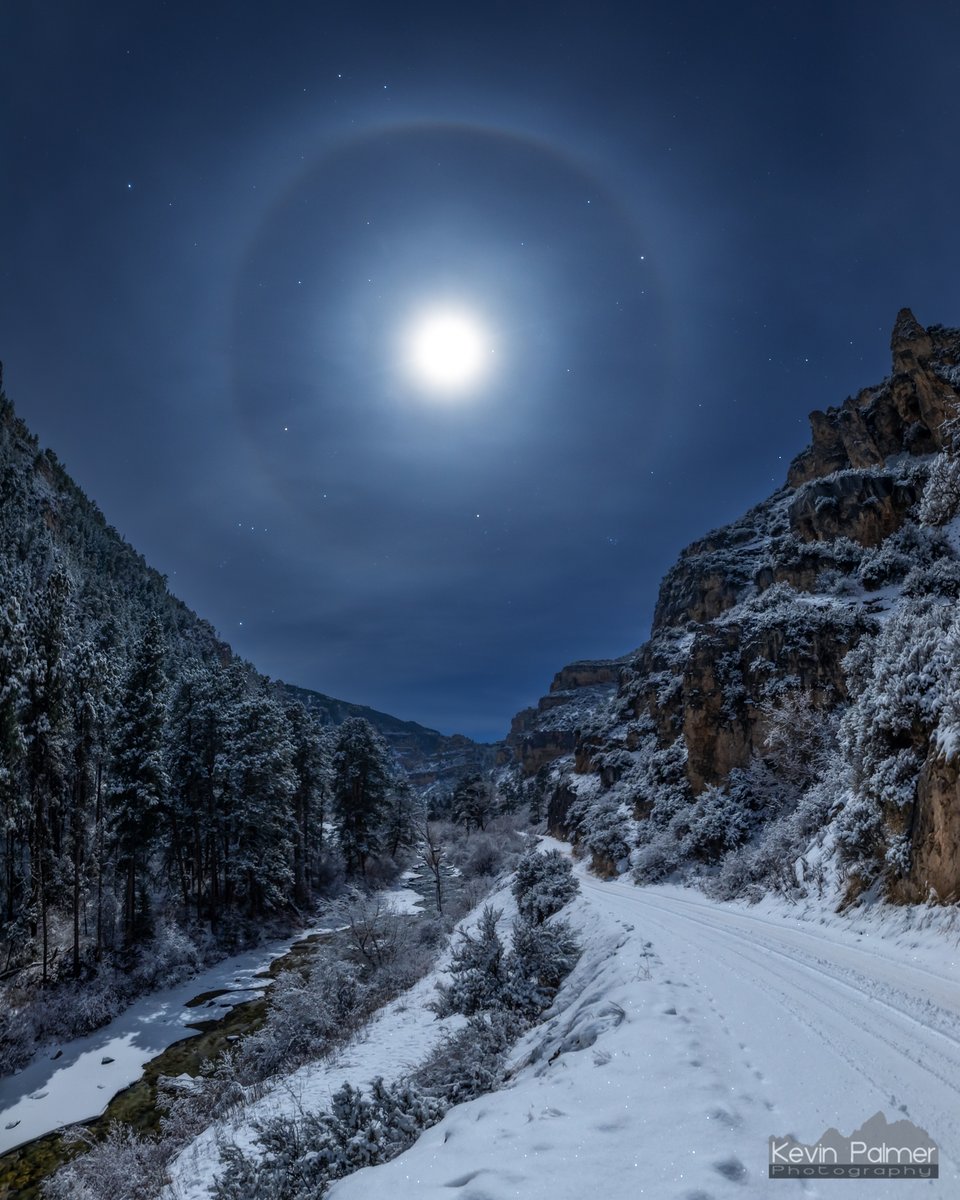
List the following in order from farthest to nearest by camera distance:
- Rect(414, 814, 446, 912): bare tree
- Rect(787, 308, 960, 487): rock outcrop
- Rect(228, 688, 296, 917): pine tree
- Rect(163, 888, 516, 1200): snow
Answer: Rect(787, 308, 960, 487): rock outcrop < Rect(414, 814, 446, 912): bare tree < Rect(228, 688, 296, 917): pine tree < Rect(163, 888, 516, 1200): snow

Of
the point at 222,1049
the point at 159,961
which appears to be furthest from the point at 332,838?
the point at 222,1049

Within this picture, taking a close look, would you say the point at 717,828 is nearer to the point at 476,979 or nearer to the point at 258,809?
the point at 476,979

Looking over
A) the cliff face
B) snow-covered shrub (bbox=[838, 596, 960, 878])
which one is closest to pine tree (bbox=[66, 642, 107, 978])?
the cliff face

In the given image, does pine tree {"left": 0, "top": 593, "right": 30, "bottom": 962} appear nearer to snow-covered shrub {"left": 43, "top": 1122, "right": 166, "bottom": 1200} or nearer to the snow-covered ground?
snow-covered shrub {"left": 43, "top": 1122, "right": 166, "bottom": 1200}

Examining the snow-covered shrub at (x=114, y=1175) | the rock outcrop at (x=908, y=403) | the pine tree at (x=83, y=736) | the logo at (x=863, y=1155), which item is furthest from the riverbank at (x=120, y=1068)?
the rock outcrop at (x=908, y=403)

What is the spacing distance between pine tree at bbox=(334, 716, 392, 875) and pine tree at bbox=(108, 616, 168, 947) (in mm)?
19623

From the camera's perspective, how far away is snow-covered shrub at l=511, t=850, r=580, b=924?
21.2m

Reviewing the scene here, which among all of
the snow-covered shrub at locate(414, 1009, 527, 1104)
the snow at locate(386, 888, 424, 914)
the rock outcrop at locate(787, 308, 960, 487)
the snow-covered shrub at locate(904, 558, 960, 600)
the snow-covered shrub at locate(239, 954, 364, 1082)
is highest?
the rock outcrop at locate(787, 308, 960, 487)

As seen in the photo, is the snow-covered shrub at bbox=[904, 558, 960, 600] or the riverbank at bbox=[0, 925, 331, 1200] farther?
the snow-covered shrub at bbox=[904, 558, 960, 600]

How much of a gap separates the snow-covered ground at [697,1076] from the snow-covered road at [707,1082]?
2cm

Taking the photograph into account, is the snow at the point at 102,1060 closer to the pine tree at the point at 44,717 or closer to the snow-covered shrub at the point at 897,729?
the pine tree at the point at 44,717

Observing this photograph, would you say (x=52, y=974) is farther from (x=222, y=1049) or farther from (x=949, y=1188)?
(x=949, y=1188)

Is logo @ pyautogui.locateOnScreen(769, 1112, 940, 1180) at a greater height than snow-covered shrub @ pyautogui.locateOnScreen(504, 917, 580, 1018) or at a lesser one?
greater

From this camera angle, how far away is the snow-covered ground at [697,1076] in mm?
4324
